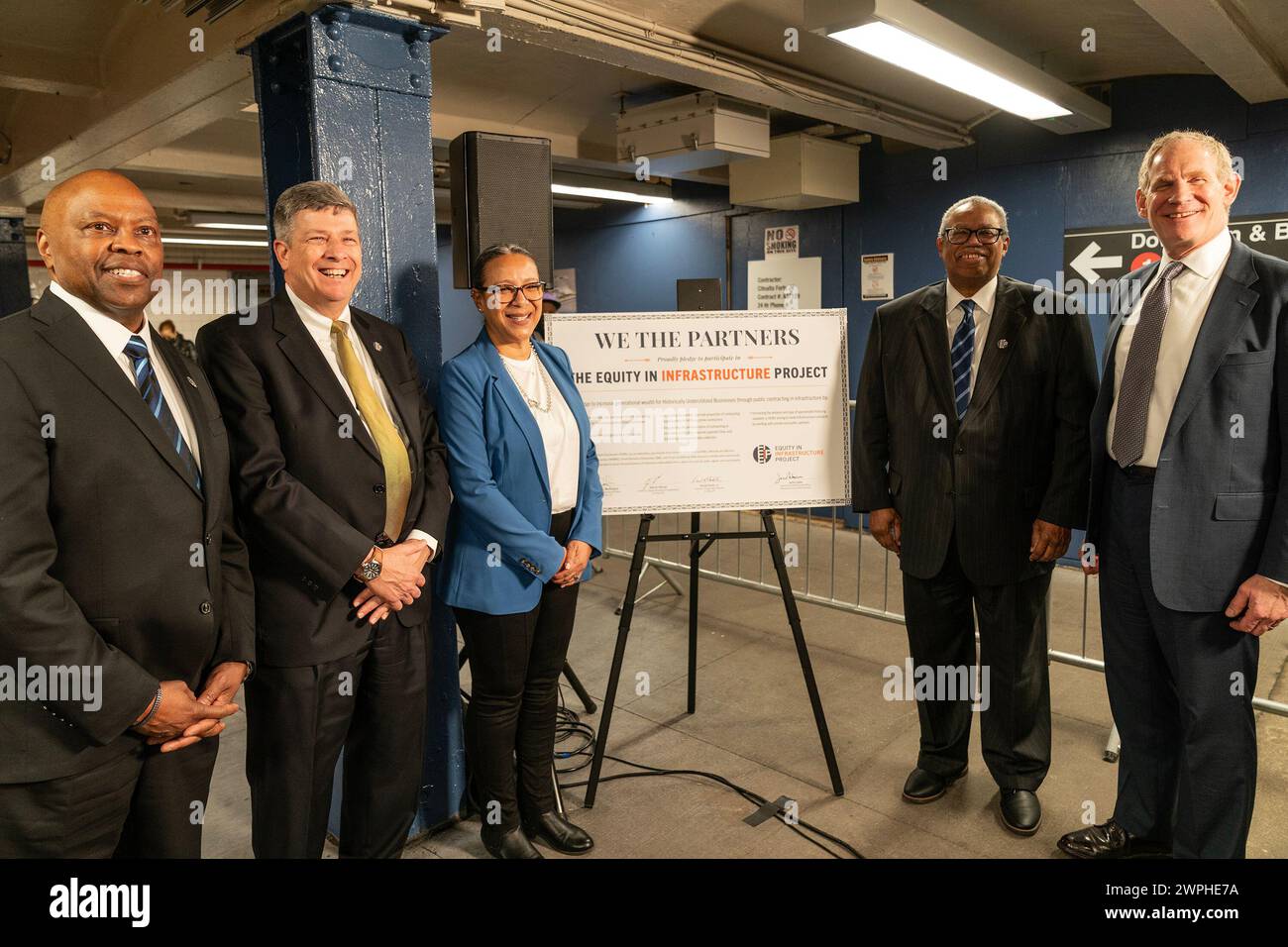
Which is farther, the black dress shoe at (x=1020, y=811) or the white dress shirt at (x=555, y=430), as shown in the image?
the black dress shoe at (x=1020, y=811)

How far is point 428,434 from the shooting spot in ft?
7.38

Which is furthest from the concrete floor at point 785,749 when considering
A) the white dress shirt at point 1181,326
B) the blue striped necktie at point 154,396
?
the blue striped necktie at point 154,396

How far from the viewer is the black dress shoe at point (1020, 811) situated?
2615 millimetres

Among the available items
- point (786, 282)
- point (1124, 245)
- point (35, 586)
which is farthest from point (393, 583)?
point (786, 282)

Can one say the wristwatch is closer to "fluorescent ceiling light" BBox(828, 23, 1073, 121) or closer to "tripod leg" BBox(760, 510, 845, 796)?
"tripod leg" BBox(760, 510, 845, 796)

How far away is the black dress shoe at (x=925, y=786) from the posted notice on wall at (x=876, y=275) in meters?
4.10

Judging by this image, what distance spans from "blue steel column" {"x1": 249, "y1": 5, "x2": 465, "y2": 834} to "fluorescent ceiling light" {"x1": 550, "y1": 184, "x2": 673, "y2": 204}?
3.94m

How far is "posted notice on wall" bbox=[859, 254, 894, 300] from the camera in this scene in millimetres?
6250

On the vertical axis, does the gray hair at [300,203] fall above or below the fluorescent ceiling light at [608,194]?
below

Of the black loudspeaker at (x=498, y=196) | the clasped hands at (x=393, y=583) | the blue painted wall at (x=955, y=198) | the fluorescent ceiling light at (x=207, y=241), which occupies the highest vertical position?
the fluorescent ceiling light at (x=207, y=241)

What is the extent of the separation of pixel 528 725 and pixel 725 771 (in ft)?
2.82

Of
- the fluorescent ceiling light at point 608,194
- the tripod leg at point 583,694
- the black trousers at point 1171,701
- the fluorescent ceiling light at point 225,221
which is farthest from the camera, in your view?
the fluorescent ceiling light at point 225,221

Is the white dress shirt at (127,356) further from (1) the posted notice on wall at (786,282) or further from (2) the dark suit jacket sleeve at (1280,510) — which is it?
(1) the posted notice on wall at (786,282)

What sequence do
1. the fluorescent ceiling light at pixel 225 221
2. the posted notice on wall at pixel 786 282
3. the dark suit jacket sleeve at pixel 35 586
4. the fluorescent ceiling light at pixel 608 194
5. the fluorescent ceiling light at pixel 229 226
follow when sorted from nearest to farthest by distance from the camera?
the dark suit jacket sleeve at pixel 35 586 → the fluorescent ceiling light at pixel 608 194 → the posted notice on wall at pixel 786 282 → the fluorescent ceiling light at pixel 225 221 → the fluorescent ceiling light at pixel 229 226
